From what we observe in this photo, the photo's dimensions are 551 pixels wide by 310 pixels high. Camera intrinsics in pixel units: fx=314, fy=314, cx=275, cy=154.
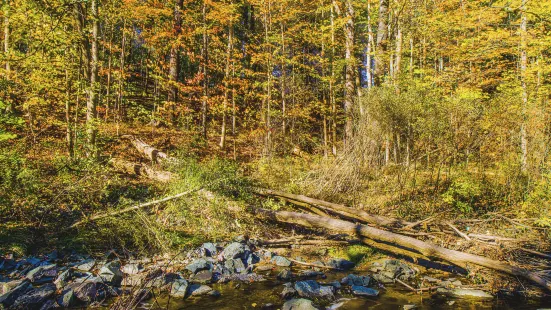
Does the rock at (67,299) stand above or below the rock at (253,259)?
above

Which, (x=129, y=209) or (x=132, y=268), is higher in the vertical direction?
(x=129, y=209)

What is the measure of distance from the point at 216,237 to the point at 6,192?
12.8 ft

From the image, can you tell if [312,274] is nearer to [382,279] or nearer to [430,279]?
[382,279]

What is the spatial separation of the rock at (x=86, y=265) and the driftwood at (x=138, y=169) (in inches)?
160

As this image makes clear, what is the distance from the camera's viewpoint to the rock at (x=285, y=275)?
17.8 ft

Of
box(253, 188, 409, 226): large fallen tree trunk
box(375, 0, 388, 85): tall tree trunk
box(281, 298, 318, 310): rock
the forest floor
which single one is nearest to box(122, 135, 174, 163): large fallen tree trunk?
the forest floor

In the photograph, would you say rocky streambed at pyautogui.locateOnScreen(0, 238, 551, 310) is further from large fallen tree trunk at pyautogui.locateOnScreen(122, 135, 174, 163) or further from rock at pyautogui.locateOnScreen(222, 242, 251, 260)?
large fallen tree trunk at pyautogui.locateOnScreen(122, 135, 174, 163)

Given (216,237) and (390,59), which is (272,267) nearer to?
(216,237)

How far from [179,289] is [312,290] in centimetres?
202

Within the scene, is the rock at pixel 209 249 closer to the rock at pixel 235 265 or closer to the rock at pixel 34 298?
the rock at pixel 235 265

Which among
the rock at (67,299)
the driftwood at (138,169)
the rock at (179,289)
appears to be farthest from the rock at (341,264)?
the driftwood at (138,169)

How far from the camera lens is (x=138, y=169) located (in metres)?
10.8

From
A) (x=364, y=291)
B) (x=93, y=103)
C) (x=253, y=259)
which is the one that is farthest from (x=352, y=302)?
(x=93, y=103)

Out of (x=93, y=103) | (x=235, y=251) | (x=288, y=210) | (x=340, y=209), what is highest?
(x=93, y=103)
